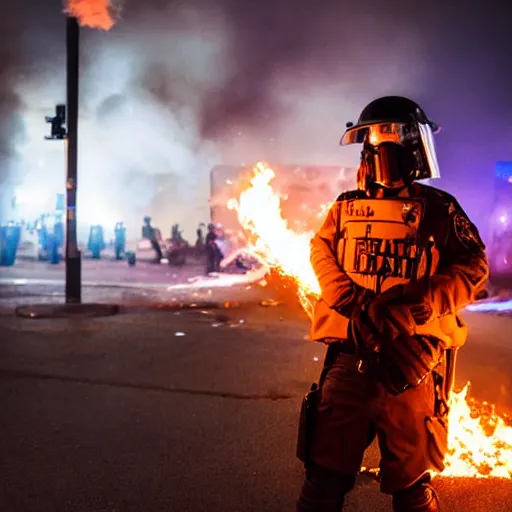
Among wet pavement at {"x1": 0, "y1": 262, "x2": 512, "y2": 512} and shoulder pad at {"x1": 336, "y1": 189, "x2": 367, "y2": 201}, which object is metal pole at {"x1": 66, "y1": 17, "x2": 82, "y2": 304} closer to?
wet pavement at {"x1": 0, "y1": 262, "x2": 512, "y2": 512}

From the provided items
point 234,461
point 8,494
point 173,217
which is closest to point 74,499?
point 8,494

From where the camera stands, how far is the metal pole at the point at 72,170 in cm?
1044

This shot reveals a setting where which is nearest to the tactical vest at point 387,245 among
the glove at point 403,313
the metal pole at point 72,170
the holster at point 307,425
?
the glove at point 403,313

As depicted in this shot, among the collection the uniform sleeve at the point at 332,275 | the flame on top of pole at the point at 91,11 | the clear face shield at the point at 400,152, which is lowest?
the uniform sleeve at the point at 332,275

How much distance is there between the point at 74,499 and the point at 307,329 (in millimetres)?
5813

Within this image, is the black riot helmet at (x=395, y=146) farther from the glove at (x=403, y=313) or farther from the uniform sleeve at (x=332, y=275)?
the glove at (x=403, y=313)

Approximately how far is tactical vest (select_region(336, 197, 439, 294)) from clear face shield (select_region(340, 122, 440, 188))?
99 mm

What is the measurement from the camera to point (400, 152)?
2.57 meters

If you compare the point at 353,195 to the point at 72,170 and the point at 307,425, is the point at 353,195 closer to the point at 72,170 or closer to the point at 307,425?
the point at 307,425

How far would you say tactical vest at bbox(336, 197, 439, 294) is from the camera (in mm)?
2488

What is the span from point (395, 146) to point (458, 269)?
541 mm

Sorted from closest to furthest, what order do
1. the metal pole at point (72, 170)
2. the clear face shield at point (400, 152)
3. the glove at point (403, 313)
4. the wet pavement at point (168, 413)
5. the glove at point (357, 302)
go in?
the glove at point (403, 313) < the glove at point (357, 302) < the clear face shield at point (400, 152) < the wet pavement at point (168, 413) < the metal pole at point (72, 170)

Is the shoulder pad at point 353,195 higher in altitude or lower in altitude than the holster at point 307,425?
higher

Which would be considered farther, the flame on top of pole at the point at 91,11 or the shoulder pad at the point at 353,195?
the flame on top of pole at the point at 91,11
